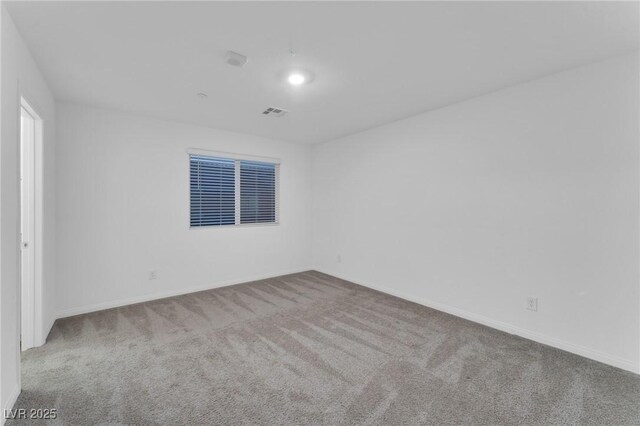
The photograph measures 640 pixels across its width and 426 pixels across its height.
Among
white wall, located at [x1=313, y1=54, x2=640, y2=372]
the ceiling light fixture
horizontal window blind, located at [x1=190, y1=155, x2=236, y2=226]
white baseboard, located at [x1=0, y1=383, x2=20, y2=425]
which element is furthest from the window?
white baseboard, located at [x1=0, y1=383, x2=20, y2=425]

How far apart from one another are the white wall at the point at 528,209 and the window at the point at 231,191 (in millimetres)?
2076

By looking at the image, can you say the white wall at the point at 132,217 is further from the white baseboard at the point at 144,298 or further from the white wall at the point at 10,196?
the white wall at the point at 10,196

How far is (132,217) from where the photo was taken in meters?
3.66

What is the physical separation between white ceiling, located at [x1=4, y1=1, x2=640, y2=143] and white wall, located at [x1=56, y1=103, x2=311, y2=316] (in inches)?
20.6

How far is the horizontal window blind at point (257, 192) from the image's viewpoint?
189 inches

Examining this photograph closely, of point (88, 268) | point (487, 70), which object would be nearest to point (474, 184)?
point (487, 70)

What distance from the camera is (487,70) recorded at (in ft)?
8.14

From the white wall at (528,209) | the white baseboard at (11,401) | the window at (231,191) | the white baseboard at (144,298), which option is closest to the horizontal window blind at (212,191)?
the window at (231,191)

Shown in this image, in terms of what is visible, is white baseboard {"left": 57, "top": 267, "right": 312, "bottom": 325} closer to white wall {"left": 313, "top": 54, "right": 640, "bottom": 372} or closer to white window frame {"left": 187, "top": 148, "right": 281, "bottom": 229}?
white window frame {"left": 187, "top": 148, "right": 281, "bottom": 229}

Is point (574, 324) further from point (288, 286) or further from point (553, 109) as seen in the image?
point (288, 286)

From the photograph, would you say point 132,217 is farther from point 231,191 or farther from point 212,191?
point 231,191

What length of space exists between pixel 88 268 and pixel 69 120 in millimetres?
1802

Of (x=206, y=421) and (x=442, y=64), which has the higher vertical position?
(x=442, y=64)

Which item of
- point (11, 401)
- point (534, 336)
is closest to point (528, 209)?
point (534, 336)
